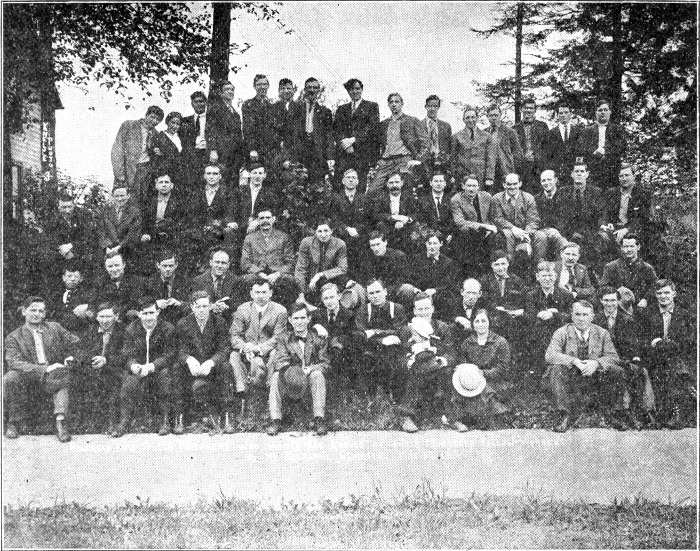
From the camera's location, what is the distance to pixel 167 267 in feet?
19.8

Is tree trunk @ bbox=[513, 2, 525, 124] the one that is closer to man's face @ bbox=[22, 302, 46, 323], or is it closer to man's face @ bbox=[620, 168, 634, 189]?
man's face @ bbox=[620, 168, 634, 189]

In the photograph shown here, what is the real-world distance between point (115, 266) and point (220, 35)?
2108 mm

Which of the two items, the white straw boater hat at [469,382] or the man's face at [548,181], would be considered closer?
the white straw boater hat at [469,382]

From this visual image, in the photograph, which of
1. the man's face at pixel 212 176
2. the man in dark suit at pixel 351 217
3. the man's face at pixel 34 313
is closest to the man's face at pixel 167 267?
the man's face at pixel 212 176

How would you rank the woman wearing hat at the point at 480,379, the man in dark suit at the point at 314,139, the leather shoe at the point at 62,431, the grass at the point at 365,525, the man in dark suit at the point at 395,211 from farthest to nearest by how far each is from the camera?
the man in dark suit at the point at 314,139
the man in dark suit at the point at 395,211
the woman wearing hat at the point at 480,379
the leather shoe at the point at 62,431
the grass at the point at 365,525

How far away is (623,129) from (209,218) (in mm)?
3601

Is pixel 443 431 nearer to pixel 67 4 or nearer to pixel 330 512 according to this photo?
pixel 330 512

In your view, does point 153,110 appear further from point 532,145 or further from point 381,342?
point 532,145

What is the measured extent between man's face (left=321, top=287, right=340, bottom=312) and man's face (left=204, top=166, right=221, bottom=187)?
134cm

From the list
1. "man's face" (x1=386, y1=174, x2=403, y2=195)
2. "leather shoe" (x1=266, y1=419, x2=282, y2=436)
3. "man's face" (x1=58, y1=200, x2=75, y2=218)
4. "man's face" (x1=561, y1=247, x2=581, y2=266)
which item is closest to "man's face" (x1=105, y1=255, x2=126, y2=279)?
"man's face" (x1=58, y1=200, x2=75, y2=218)

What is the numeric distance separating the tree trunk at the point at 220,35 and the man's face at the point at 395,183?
66.1 inches

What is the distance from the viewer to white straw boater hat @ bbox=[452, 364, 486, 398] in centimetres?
588

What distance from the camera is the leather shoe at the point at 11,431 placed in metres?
5.80

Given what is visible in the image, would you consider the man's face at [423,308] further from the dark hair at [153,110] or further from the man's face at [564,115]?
the dark hair at [153,110]
